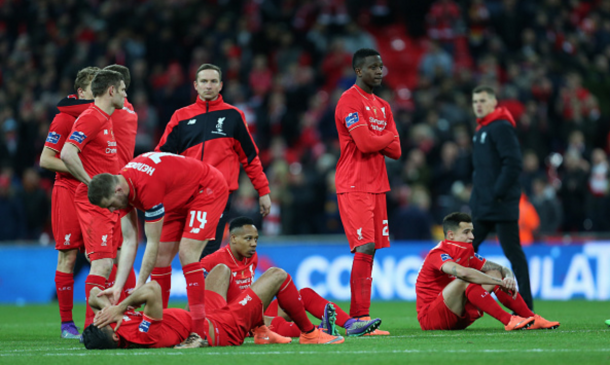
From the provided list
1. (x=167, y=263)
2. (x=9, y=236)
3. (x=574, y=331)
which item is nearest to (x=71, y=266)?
(x=167, y=263)

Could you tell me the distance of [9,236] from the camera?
51.1 ft

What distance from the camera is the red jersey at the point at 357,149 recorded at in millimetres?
8070

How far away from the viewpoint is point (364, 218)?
8.00 m

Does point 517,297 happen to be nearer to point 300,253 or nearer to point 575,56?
point 300,253

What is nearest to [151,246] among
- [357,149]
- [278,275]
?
[278,275]

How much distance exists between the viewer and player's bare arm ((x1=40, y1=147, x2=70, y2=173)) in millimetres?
8123

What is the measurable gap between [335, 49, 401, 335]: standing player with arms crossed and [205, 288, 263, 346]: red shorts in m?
1.52

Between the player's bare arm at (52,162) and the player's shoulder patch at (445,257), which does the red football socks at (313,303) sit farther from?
the player's bare arm at (52,162)

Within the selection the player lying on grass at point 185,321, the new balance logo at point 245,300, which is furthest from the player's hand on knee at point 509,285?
the new balance logo at point 245,300

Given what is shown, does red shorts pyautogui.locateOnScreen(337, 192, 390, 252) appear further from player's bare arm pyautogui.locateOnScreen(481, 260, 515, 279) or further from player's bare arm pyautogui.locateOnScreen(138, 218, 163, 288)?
player's bare arm pyautogui.locateOnScreen(138, 218, 163, 288)

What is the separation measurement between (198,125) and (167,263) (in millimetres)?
1846

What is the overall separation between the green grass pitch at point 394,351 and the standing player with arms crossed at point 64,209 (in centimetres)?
37

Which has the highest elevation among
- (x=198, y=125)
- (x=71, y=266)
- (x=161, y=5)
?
(x=161, y=5)

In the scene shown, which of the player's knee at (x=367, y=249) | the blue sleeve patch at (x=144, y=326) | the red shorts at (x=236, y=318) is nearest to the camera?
the blue sleeve patch at (x=144, y=326)
